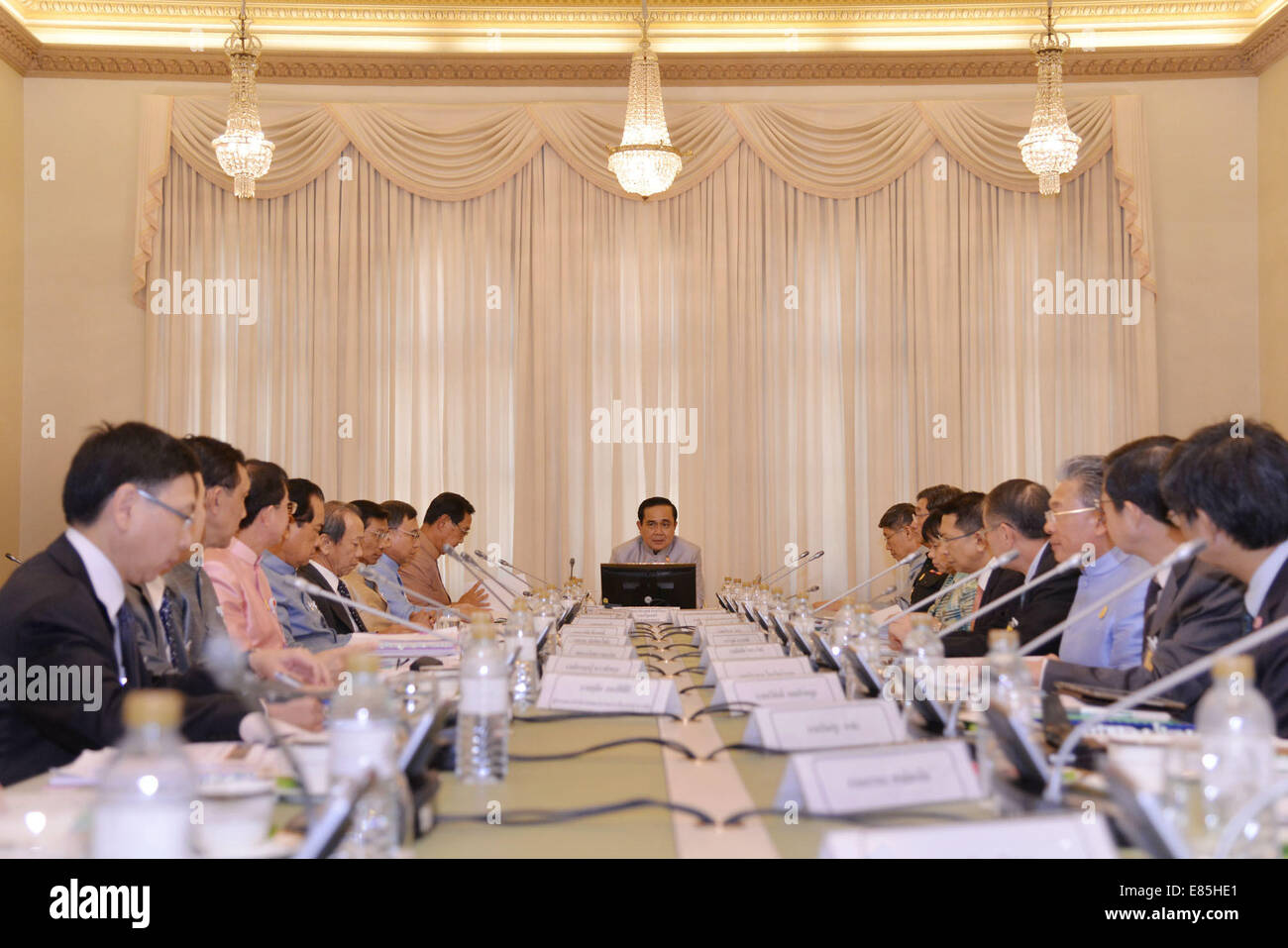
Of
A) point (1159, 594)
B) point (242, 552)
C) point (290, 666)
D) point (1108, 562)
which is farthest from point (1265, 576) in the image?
point (242, 552)

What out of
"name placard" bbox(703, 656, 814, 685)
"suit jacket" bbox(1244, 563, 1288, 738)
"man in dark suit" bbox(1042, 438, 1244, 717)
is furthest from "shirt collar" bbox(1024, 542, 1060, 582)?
"suit jacket" bbox(1244, 563, 1288, 738)

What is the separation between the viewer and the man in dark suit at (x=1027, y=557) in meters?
3.36

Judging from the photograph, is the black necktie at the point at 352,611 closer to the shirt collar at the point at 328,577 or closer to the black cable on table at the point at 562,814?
the shirt collar at the point at 328,577

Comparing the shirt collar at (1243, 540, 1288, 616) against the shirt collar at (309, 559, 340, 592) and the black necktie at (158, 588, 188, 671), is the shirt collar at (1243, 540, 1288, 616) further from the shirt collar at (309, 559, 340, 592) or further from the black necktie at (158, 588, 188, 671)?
the shirt collar at (309, 559, 340, 592)

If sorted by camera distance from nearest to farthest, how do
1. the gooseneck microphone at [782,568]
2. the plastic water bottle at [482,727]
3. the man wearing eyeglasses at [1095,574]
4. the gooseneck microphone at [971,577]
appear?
the plastic water bottle at [482,727]
the gooseneck microphone at [971,577]
the man wearing eyeglasses at [1095,574]
the gooseneck microphone at [782,568]

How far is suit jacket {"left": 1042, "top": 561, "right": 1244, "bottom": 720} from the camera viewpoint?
2.33 m

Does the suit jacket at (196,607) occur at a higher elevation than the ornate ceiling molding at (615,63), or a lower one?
lower

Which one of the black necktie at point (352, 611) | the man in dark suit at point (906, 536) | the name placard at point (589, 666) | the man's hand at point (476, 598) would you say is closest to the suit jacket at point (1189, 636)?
the name placard at point (589, 666)

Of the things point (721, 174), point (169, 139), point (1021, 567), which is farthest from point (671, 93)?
point (1021, 567)

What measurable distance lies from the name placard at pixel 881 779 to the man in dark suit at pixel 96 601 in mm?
1078

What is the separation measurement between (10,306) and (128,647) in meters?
5.32

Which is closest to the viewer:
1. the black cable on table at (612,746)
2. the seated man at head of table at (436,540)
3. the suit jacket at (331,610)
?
the black cable on table at (612,746)

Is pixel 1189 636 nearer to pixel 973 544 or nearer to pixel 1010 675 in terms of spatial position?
pixel 1010 675
